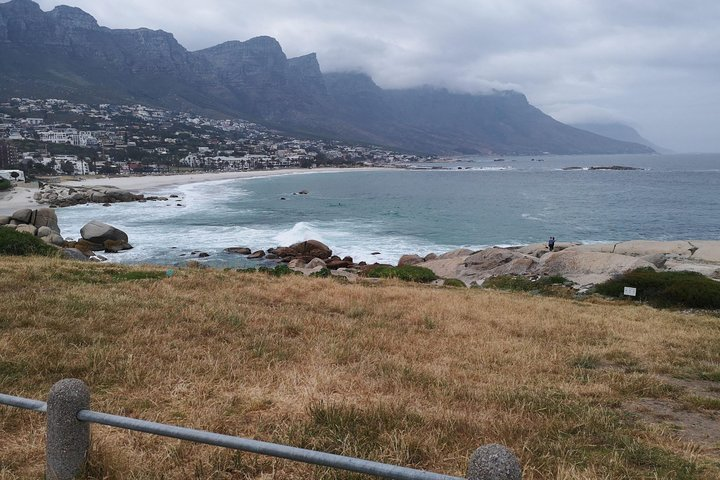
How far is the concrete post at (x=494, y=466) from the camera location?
2.23 m

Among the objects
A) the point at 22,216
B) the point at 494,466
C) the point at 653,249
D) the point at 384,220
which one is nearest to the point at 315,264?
the point at 22,216

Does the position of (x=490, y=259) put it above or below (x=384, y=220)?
below

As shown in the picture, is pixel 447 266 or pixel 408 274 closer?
pixel 408 274

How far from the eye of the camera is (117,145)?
145m

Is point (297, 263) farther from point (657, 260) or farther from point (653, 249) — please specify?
point (653, 249)

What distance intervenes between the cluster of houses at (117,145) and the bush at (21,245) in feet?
310

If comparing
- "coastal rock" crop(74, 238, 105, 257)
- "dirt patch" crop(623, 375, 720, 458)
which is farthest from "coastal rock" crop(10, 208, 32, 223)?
"dirt patch" crop(623, 375, 720, 458)

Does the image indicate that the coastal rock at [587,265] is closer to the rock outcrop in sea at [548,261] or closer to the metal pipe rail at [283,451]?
the rock outcrop in sea at [548,261]

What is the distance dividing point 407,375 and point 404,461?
226 cm

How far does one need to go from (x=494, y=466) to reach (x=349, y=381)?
3.58 meters

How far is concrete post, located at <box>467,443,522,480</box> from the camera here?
2.23 metres

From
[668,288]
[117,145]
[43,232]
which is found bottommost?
[668,288]

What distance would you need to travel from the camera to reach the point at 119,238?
33312mm

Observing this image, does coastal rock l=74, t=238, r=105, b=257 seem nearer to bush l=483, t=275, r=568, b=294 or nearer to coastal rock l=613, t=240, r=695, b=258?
bush l=483, t=275, r=568, b=294
